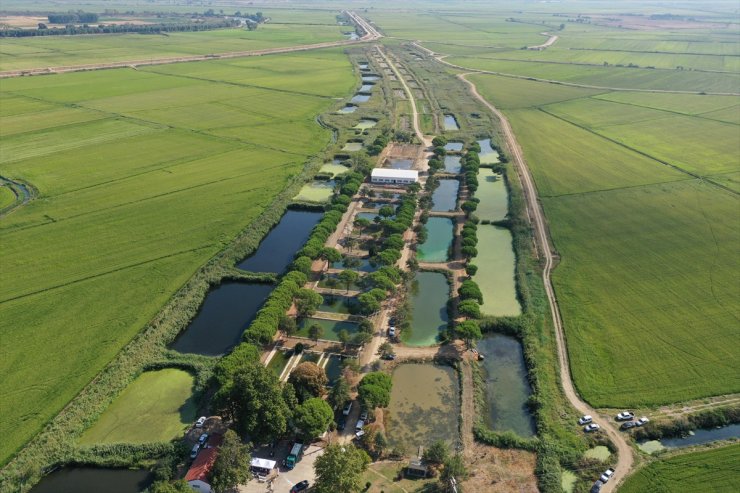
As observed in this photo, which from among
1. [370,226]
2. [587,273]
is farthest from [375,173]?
[587,273]

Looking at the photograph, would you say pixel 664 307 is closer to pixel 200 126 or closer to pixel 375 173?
pixel 375 173

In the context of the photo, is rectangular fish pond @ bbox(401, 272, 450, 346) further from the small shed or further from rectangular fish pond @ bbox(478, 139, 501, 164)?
rectangular fish pond @ bbox(478, 139, 501, 164)

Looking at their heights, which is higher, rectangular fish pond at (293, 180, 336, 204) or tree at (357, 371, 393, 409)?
rectangular fish pond at (293, 180, 336, 204)

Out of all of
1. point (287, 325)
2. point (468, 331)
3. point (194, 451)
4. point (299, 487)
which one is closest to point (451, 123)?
point (468, 331)

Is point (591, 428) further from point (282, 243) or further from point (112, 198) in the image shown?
point (112, 198)

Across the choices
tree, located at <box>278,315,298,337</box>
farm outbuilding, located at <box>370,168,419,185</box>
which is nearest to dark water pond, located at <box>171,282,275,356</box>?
tree, located at <box>278,315,298,337</box>

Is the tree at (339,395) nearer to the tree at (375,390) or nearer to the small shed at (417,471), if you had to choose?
the tree at (375,390)
